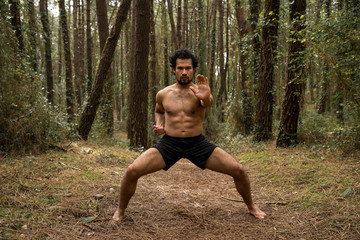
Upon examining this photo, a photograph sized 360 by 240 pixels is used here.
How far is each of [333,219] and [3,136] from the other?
6.19 m

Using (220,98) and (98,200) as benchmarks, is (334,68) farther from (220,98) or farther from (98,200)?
(220,98)

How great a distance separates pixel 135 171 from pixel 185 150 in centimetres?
72

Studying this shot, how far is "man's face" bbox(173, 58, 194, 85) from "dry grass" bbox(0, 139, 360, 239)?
189cm

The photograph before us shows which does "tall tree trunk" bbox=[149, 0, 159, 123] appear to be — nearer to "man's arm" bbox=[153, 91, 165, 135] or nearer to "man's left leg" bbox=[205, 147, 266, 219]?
"man's arm" bbox=[153, 91, 165, 135]

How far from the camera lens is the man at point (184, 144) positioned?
3539 mm

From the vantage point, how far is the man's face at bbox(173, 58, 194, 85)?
379 centimetres

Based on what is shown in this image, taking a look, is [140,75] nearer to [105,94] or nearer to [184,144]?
[105,94]

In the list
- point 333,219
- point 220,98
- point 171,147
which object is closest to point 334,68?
point 333,219

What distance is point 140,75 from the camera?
8977mm

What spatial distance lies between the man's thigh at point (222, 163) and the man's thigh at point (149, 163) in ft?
2.09

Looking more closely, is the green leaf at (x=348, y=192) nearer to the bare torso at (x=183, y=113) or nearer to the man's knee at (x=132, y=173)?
the bare torso at (x=183, y=113)

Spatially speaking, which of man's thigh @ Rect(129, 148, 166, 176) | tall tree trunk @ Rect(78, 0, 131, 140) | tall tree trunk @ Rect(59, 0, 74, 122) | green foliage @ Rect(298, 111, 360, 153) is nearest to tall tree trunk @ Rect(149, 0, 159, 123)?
tall tree trunk @ Rect(59, 0, 74, 122)

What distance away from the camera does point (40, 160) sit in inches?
215

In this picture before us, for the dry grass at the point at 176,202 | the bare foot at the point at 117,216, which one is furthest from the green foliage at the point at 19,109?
the bare foot at the point at 117,216
